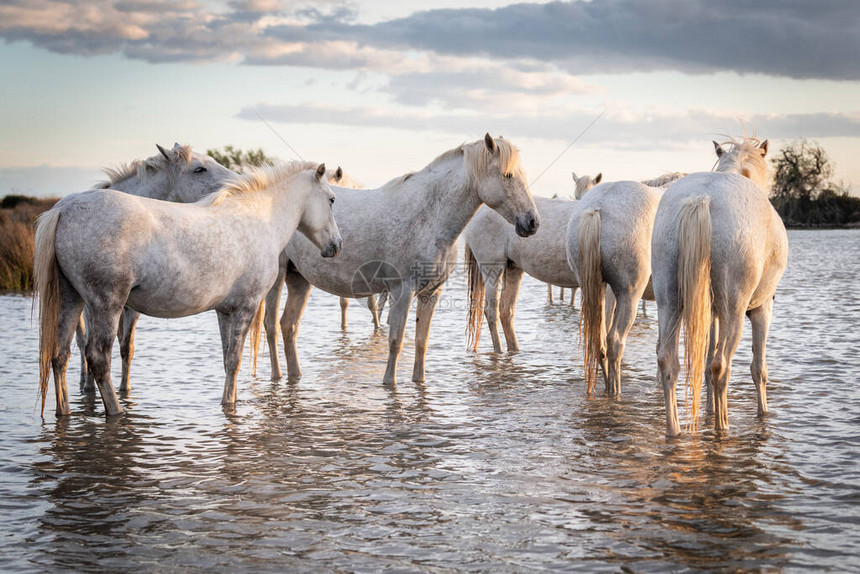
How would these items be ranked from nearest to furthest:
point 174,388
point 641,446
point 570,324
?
point 641,446
point 174,388
point 570,324

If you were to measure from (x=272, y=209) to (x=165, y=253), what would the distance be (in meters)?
1.39

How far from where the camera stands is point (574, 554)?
3.81 metres

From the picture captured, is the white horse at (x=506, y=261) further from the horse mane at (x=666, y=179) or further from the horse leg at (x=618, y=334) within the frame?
the horse leg at (x=618, y=334)

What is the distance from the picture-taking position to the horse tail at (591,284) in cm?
742

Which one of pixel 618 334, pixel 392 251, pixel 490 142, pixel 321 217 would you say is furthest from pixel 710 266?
pixel 321 217

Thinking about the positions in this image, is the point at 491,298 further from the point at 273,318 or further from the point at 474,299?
the point at 273,318

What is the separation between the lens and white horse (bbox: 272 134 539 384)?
26.1ft

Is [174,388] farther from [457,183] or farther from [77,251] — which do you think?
[457,183]

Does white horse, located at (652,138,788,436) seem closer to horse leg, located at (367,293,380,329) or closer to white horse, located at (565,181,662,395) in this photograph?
white horse, located at (565,181,662,395)

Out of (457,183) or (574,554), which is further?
(457,183)

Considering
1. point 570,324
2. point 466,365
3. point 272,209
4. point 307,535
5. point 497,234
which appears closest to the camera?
point 307,535

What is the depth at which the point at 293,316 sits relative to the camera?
894cm

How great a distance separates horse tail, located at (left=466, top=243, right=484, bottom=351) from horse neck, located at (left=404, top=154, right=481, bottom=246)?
204 cm

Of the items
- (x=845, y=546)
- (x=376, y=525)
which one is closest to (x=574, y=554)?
(x=376, y=525)
